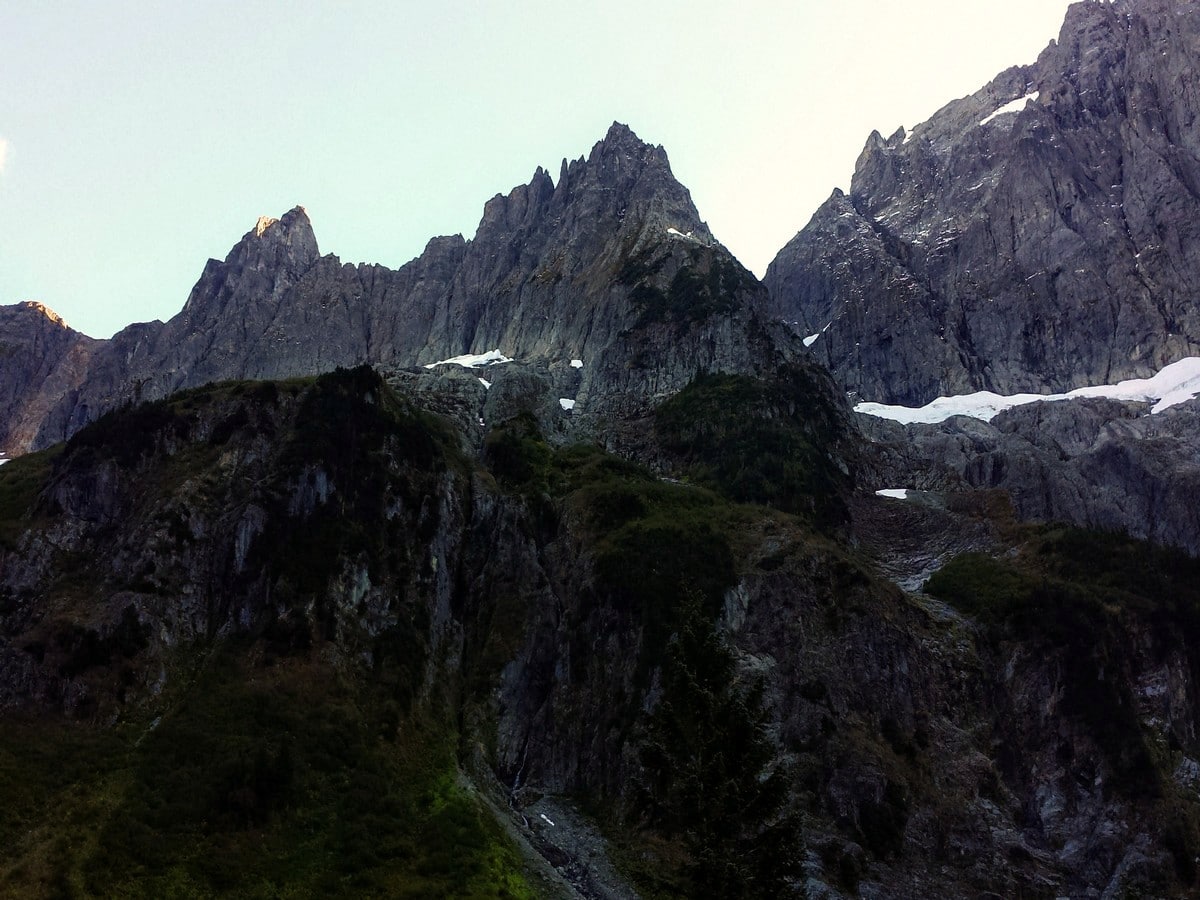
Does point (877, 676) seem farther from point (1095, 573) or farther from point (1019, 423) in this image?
point (1019, 423)

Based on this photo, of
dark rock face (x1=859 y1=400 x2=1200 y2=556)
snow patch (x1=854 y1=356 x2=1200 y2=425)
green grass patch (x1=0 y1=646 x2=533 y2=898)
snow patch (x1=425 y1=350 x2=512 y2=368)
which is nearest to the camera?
green grass patch (x1=0 y1=646 x2=533 y2=898)

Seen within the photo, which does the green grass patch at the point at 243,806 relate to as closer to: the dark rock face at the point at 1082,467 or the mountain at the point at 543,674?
the mountain at the point at 543,674

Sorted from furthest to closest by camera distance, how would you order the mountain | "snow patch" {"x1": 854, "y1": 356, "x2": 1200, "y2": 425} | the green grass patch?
"snow patch" {"x1": 854, "y1": 356, "x2": 1200, "y2": 425} → the mountain → the green grass patch

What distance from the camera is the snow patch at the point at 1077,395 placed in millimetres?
166500

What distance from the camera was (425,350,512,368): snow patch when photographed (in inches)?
6450

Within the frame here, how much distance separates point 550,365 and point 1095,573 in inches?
3627

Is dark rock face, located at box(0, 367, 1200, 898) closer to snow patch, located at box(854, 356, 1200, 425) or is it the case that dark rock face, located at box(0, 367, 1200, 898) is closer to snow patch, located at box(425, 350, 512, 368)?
snow patch, located at box(425, 350, 512, 368)

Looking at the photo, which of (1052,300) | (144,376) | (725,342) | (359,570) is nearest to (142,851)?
(359,570)

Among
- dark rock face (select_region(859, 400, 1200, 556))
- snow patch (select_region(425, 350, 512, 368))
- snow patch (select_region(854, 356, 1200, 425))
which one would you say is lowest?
dark rock face (select_region(859, 400, 1200, 556))

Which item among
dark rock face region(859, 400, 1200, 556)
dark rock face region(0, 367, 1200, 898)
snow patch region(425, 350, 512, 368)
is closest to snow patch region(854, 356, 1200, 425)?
dark rock face region(859, 400, 1200, 556)

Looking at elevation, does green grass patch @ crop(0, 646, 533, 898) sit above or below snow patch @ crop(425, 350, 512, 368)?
below

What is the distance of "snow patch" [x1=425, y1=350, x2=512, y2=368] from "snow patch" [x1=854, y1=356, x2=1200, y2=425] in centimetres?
6265

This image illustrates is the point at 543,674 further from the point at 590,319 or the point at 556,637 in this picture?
the point at 590,319

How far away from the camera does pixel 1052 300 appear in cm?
19425
